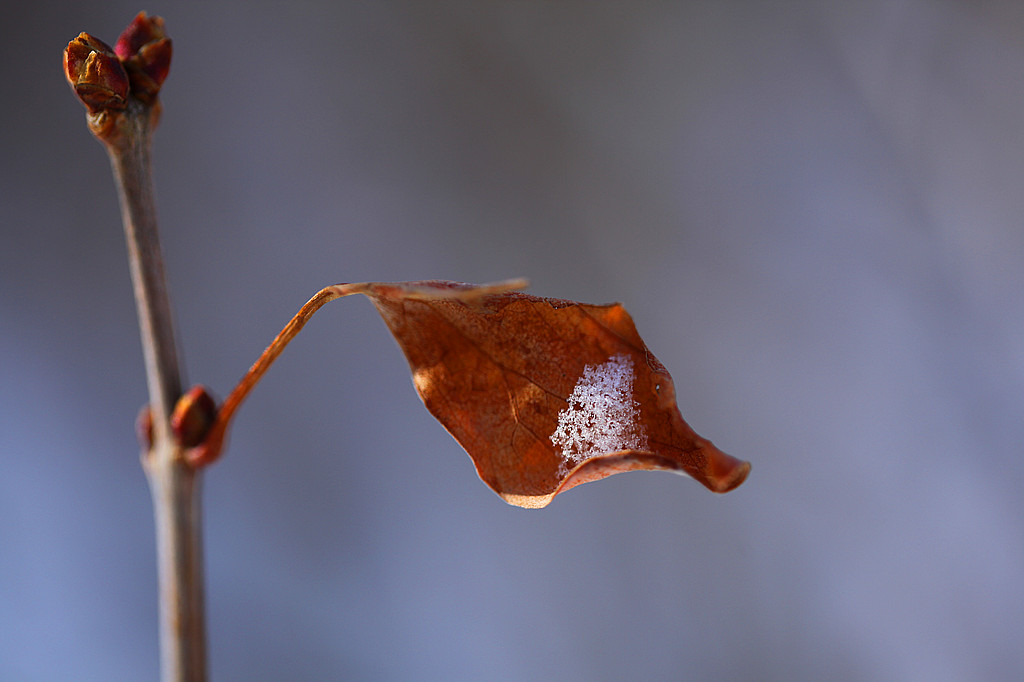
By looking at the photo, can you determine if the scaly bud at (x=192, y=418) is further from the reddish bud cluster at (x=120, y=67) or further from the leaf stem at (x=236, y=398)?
the reddish bud cluster at (x=120, y=67)

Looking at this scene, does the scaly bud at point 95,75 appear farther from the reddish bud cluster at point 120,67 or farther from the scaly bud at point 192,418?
the scaly bud at point 192,418

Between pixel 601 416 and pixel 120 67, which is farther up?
pixel 120 67

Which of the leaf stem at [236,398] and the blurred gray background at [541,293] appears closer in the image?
the leaf stem at [236,398]

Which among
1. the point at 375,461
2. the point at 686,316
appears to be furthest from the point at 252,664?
the point at 686,316

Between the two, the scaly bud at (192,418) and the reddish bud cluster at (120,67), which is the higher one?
the reddish bud cluster at (120,67)

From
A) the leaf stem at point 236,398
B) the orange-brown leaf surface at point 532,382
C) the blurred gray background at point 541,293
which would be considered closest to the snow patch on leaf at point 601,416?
the orange-brown leaf surface at point 532,382

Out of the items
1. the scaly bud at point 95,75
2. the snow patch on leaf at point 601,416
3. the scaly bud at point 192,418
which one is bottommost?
the scaly bud at point 192,418

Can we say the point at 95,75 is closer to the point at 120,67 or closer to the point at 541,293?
the point at 120,67

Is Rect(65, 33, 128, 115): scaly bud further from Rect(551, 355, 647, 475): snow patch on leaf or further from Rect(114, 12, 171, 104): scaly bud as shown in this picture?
Rect(551, 355, 647, 475): snow patch on leaf

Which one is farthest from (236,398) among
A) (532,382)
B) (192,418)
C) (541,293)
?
(541,293)
